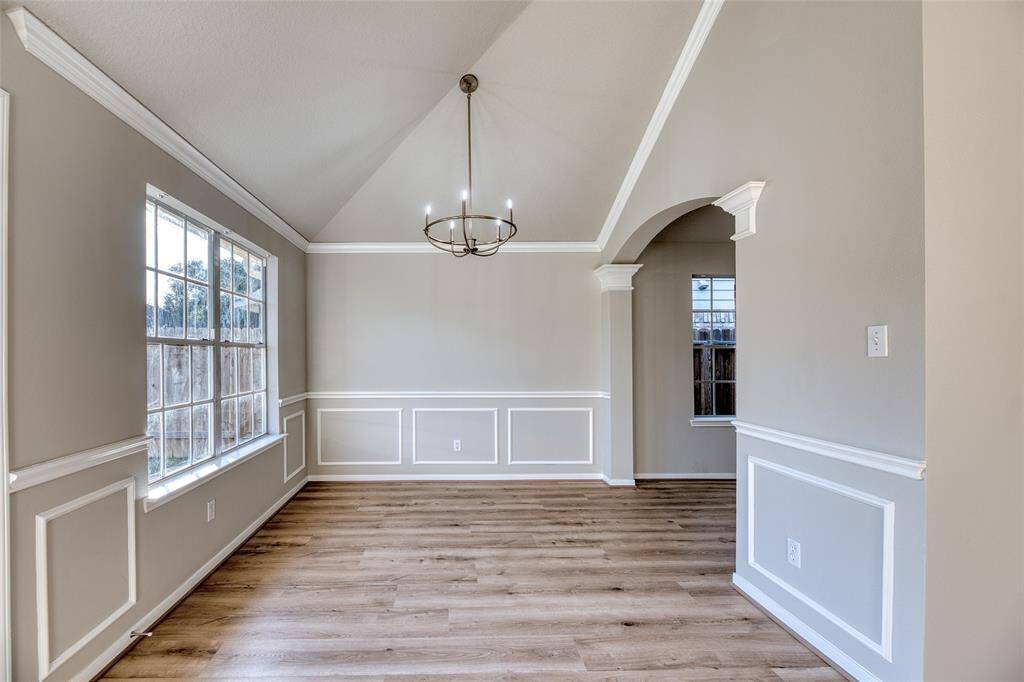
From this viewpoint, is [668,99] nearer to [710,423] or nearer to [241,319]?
[710,423]

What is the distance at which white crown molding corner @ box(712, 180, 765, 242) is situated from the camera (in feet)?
7.81

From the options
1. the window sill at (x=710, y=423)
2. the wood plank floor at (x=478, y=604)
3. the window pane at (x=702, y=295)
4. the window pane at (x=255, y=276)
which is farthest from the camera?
the window pane at (x=702, y=295)

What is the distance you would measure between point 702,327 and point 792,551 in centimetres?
301

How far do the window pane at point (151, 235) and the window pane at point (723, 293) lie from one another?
4.66 meters

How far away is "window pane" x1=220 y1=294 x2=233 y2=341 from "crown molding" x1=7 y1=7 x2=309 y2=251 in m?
0.66

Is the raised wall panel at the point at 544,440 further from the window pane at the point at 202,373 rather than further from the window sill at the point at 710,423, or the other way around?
the window pane at the point at 202,373

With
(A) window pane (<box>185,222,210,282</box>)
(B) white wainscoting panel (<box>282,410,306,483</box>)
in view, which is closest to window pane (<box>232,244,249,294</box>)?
(A) window pane (<box>185,222,210,282</box>)

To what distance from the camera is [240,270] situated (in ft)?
11.3

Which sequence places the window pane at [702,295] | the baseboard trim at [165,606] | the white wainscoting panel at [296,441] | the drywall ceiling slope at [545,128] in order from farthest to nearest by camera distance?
the window pane at [702,295] → the white wainscoting panel at [296,441] → the drywall ceiling slope at [545,128] → the baseboard trim at [165,606]

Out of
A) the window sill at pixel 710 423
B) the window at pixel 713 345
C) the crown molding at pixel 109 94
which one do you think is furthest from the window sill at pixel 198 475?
the window at pixel 713 345

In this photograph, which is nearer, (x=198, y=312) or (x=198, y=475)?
(x=198, y=475)

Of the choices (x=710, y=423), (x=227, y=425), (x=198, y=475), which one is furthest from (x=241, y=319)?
(x=710, y=423)

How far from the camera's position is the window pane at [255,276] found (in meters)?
3.66

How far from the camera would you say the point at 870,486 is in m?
1.82
